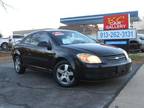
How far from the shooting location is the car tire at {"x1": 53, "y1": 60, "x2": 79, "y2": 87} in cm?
830

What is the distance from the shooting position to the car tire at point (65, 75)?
8.30 meters

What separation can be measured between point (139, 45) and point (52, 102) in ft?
48.3

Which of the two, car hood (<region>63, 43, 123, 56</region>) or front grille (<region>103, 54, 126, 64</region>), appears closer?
front grille (<region>103, 54, 126, 64</region>)

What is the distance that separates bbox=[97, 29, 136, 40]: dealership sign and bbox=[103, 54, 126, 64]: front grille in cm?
705

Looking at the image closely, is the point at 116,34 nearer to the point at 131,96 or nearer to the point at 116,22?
the point at 116,22

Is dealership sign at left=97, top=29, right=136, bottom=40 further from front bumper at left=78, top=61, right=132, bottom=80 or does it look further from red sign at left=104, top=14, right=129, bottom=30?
front bumper at left=78, top=61, right=132, bottom=80

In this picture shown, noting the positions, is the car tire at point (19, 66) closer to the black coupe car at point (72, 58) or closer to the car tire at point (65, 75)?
A: the black coupe car at point (72, 58)

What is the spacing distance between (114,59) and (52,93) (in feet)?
5.51

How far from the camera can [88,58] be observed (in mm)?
8062

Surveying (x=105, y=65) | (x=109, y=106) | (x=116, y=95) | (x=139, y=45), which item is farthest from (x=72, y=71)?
(x=139, y=45)

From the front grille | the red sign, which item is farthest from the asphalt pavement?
the red sign

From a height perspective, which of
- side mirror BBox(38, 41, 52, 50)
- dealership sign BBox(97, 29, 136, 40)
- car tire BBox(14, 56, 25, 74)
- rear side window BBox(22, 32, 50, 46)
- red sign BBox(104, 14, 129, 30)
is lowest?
car tire BBox(14, 56, 25, 74)

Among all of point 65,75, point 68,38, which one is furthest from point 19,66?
point 65,75

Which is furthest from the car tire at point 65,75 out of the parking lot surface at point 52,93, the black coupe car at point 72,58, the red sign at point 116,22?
the red sign at point 116,22
